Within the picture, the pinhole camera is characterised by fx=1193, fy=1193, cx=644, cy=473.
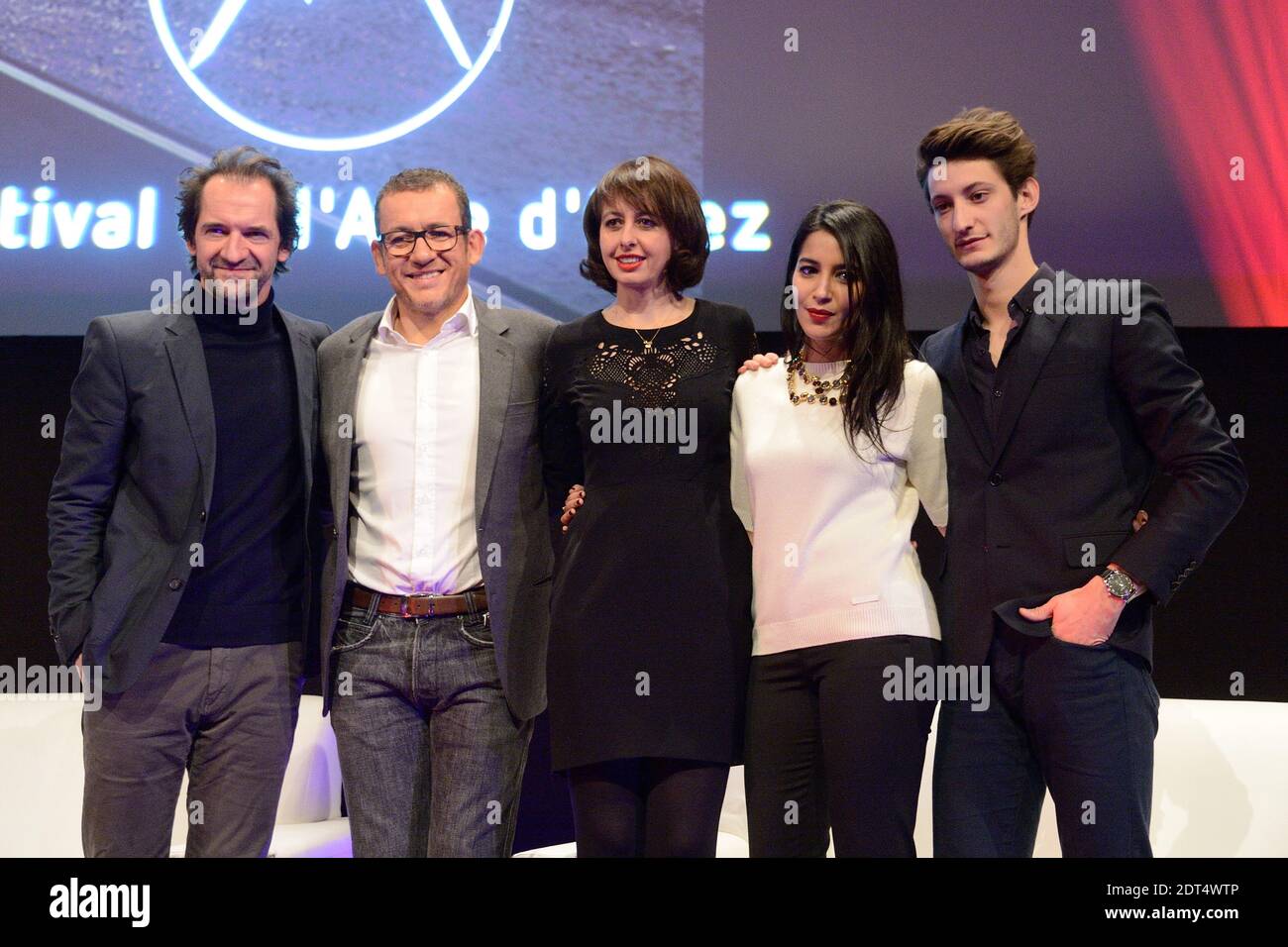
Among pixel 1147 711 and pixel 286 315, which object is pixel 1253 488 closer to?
pixel 1147 711

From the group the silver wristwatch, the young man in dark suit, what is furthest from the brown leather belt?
the silver wristwatch

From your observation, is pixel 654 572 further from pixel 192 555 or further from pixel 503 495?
pixel 192 555

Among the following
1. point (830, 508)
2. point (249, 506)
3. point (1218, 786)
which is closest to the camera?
point (830, 508)

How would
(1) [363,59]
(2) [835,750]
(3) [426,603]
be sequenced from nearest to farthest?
1. (2) [835,750]
2. (3) [426,603]
3. (1) [363,59]

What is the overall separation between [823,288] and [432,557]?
0.89 meters

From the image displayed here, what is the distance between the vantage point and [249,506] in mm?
2354

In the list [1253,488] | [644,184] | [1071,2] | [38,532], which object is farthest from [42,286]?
[1253,488]

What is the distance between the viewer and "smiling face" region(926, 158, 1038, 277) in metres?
2.29

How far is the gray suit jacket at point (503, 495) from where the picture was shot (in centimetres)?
229

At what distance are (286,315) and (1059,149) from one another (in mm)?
2431

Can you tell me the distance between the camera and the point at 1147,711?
2166 mm

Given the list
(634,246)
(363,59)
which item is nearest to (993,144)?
(634,246)

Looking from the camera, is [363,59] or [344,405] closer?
[344,405]

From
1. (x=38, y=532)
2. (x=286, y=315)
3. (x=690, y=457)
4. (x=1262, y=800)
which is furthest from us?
(x=38, y=532)
